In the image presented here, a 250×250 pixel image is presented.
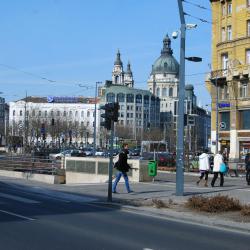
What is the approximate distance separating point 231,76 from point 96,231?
2062 inches

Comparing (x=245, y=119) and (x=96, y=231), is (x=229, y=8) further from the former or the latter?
(x=96, y=231)

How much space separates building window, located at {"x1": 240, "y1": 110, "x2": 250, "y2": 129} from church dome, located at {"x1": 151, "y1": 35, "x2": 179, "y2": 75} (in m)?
118

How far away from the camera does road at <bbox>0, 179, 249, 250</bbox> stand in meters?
10.7

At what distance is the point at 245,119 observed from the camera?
203 ft

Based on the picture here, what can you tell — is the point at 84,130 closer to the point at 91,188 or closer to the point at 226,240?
the point at 91,188

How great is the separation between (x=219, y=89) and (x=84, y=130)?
247ft

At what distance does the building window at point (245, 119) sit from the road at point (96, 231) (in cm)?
4536

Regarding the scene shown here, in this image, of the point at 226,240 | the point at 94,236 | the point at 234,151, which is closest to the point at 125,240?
the point at 94,236

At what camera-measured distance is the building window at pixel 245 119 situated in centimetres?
6147

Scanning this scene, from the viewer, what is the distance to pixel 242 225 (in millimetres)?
13883

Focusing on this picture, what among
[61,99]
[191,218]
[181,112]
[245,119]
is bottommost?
[191,218]

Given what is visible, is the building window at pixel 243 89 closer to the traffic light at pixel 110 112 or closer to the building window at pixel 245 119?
the building window at pixel 245 119

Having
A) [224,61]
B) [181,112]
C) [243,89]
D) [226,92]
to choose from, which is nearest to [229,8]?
[224,61]

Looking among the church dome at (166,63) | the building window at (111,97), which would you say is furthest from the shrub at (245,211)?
the church dome at (166,63)
